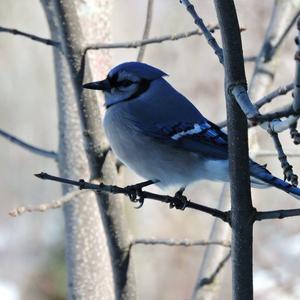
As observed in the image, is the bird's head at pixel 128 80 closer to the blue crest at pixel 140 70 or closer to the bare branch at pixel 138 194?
the blue crest at pixel 140 70

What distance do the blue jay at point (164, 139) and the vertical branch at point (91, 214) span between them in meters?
0.04

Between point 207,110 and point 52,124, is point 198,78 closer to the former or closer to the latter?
point 207,110

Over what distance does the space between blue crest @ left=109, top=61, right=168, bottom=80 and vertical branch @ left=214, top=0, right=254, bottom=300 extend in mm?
720

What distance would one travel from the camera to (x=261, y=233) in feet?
17.5

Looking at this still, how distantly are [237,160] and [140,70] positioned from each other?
30.3 inches

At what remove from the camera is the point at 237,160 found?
977mm

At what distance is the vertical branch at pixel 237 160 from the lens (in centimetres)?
94

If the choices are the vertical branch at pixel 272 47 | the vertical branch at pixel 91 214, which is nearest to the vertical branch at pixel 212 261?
the vertical branch at pixel 91 214

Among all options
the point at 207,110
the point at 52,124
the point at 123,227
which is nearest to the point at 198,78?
the point at 207,110

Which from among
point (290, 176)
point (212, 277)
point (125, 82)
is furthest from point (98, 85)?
point (290, 176)

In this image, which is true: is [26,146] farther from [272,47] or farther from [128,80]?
[272,47]

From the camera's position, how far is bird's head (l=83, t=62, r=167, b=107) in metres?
1.67

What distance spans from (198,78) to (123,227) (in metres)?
3.52

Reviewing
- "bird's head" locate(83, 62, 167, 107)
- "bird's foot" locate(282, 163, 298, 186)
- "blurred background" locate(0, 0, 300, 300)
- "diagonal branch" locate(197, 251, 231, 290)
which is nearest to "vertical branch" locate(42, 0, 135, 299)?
"bird's head" locate(83, 62, 167, 107)
